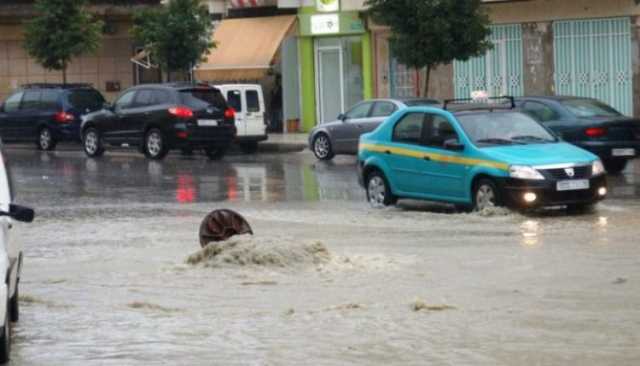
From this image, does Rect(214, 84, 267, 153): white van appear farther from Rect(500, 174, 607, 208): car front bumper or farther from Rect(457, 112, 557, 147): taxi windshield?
Rect(500, 174, 607, 208): car front bumper

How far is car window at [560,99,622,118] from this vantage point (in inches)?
1005

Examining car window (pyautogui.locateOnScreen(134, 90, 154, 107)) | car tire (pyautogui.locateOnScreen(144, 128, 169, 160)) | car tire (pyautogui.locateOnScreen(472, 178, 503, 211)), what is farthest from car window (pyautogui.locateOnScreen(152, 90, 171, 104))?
car tire (pyautogui.locateOnScreen(472, 178, 503, 211))

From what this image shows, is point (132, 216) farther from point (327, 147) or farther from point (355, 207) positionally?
point (327, 147)

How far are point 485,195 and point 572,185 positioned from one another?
110cm

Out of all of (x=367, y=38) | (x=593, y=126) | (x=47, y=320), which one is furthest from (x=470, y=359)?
(x=367, y=38)

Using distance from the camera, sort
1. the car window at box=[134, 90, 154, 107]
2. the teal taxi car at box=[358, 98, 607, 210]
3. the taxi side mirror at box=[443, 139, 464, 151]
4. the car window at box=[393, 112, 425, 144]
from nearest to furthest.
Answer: the teal taxi car at box=[358, 98, 607, 210], the taxi side mirror at box=[443, 139, 464, 151], the car window at box=[393, 112, 425, 144], the car window at box=[134, 90, 154, 107]

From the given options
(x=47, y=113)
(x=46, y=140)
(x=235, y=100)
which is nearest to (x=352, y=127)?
(x=235, y=100)

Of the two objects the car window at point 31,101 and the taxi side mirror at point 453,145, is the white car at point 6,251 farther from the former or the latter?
the car window at point 31,101

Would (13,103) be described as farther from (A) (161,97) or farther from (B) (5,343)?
(B) (5,343)

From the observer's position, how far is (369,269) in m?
14.0

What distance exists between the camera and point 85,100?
125 ft

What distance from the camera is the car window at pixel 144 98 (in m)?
33.4

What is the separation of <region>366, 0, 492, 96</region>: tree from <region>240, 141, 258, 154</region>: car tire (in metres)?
4.43

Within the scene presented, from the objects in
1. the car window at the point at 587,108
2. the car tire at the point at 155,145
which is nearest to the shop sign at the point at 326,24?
the car tire at the point at 155,145
